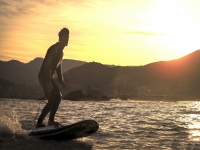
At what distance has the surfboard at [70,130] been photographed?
30.1 ft

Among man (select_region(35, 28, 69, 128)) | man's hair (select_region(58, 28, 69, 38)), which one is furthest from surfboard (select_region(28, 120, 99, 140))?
man's hair (select_region(58, 28, 69, 38))

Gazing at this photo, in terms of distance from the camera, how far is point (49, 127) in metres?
9.49

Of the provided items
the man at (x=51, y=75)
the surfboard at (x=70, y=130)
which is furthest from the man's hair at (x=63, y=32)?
the surfboard at (x=70, y=130)

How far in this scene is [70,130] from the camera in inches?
361

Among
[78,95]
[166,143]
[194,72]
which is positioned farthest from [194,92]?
[166,143]

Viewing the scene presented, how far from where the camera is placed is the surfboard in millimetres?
9188

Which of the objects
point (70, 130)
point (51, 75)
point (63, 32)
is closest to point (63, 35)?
point (63, 32)

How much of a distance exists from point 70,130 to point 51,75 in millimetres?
1880

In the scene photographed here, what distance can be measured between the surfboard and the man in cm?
34

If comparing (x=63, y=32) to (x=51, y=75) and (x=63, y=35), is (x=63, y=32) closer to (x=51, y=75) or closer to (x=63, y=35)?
(x=63, y=35)

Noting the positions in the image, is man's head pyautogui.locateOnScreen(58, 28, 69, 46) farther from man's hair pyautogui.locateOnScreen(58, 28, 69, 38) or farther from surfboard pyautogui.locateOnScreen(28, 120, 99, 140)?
surfboard pyautogui.locateOnScreen(28, 120, 99, 140)

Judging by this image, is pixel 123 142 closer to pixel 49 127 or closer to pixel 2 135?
pixel 49 127

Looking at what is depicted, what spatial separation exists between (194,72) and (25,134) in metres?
185

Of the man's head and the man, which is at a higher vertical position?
the man's head
